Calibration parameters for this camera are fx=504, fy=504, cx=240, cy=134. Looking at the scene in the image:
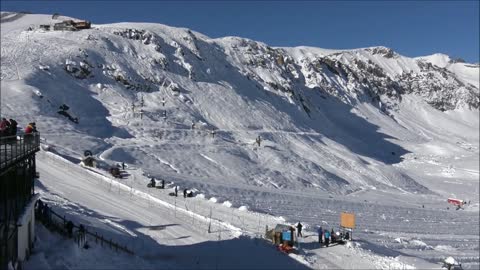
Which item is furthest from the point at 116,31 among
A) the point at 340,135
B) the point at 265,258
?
the point at 265,258

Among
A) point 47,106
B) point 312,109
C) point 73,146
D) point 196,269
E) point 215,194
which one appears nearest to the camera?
point 196,269

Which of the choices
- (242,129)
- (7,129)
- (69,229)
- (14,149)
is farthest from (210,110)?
(14,149)

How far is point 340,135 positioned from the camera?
83.6 metres

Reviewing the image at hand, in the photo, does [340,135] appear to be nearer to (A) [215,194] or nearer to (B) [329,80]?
(B) [329,80]

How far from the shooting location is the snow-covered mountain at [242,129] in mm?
38875

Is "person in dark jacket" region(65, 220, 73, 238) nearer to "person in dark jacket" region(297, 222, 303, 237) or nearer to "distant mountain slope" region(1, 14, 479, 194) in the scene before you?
"person in dark jacket" region(297, 222, 303, 237)

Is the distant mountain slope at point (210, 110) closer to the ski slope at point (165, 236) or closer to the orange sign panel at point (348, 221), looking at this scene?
the ski slope at point (165, 236)

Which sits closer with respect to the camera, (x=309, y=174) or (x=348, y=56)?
(x=309, y=174)

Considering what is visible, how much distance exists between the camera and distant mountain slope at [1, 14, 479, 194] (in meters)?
48.2

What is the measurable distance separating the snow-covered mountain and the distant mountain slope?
24 centimetres

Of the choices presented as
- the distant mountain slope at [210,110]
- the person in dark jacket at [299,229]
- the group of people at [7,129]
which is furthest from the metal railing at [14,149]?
the distant mountain slope at [210,110]

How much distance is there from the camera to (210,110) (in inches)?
2675

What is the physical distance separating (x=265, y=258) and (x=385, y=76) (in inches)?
4746

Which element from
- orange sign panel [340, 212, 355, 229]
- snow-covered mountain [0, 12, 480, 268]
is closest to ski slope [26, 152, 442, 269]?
orange sign panel [340, 212, 355, 229]
